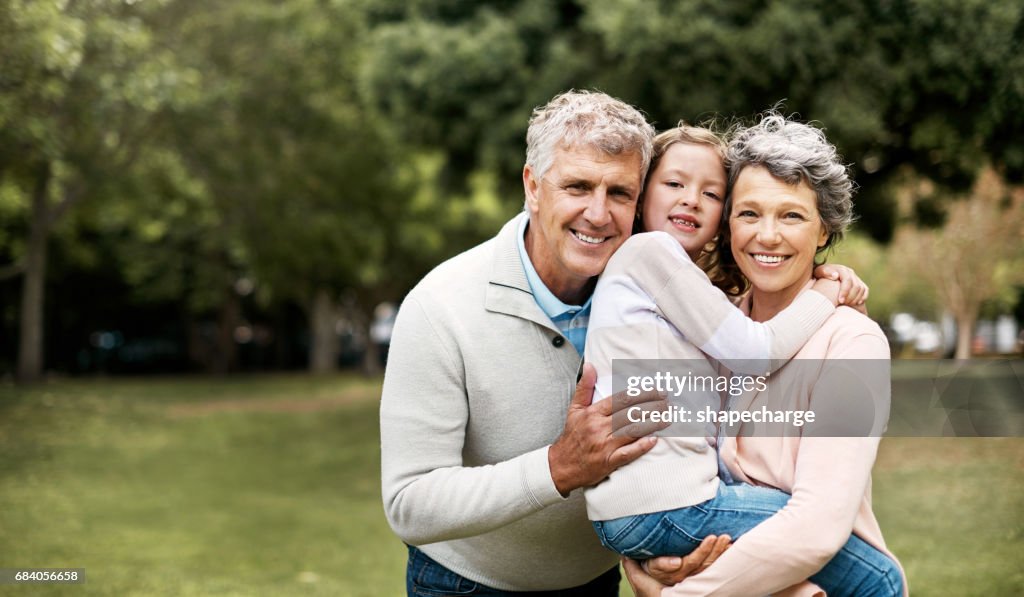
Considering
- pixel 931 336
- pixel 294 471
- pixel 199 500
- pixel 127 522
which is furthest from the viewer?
pixel 931 336

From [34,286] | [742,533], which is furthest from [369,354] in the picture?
[742,533]

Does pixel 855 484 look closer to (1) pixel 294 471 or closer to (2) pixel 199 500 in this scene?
(2) pixel 199 500

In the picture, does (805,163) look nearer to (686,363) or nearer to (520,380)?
(686,363)

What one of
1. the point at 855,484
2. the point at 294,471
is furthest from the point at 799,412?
the point at 294,471

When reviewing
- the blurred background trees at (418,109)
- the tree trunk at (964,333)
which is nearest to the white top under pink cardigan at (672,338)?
the blurred background trees at (418,109)

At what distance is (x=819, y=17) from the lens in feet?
27.6

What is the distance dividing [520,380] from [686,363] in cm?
53

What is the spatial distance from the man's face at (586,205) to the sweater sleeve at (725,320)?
231 millimetres

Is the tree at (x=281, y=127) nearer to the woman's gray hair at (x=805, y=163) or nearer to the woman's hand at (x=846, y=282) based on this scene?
the woman's gray hair at (x=805, y=163)

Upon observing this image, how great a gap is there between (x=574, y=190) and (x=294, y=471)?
38.7ft

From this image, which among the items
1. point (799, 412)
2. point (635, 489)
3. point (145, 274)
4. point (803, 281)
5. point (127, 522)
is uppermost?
point (145, 274)

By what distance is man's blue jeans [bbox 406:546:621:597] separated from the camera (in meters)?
2.97

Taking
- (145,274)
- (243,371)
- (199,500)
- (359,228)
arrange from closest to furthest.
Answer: (199,500) < (359,228) < (145,274) < (243,371)

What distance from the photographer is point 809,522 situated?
224 cm
